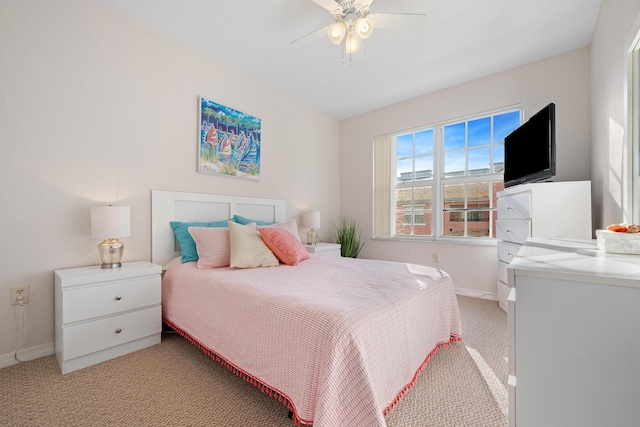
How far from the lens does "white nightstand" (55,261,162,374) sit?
1759mm

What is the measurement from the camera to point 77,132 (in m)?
2.11

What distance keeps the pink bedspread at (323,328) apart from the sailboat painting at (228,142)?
4.21 feet

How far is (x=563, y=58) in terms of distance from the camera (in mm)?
2803

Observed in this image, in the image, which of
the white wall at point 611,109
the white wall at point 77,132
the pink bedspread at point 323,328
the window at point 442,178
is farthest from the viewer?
the window at point 442,178

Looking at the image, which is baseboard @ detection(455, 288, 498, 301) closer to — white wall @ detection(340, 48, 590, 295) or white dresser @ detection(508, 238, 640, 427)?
white wall @ detection(340, 48, 590, 295)

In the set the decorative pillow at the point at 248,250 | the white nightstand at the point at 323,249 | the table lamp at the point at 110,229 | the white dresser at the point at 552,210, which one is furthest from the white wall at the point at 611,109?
the table lamp at the point at 110,229

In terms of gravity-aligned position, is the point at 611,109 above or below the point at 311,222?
above

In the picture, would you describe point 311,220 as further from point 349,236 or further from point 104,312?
point 104,312

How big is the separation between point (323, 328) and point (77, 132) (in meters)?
2.39

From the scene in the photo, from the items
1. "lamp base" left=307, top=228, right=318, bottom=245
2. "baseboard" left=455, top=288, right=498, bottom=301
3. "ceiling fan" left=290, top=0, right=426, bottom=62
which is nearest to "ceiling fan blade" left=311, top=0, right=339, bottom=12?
"ceiling fan" left=290, top=0, right=426, bottom=62

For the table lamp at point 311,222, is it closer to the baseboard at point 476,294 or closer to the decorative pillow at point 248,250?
the decorative pillow at point 248,250

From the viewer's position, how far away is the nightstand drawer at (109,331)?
69.4 inches

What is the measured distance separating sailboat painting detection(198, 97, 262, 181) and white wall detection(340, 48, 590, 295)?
5.89ft


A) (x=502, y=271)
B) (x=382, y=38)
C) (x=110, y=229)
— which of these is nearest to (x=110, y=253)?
(x=110, y=229)
